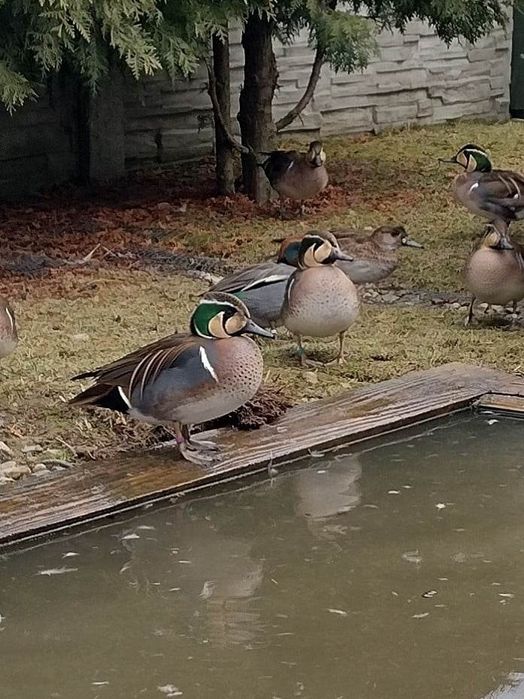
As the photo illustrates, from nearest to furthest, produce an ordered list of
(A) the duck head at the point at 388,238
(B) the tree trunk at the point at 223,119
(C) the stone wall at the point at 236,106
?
(A) the duck head at the point at 388,238, (B) the tree trunk at the point at 223,119, (C) the stone wall at the point at 236,106

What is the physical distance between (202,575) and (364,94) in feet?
33.1

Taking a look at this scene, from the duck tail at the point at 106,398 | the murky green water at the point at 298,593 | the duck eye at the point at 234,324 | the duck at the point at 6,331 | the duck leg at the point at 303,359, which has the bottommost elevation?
the murky green water at the point at 298,593

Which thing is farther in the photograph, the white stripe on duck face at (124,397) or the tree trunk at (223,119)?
the tree trunk at (223,119)

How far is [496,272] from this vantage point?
6660 mm

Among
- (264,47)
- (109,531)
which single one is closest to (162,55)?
(264,47)

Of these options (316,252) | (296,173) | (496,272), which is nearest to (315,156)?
(296,173)

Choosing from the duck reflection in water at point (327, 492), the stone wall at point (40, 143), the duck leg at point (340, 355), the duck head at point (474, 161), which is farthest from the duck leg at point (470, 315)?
the stone wall at point (40, 143)

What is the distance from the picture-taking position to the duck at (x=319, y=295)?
5.87 metres

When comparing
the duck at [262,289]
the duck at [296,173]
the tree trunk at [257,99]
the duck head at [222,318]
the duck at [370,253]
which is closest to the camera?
the duck head at [222,318]

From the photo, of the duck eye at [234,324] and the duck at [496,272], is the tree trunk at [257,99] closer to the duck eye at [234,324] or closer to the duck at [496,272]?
the duck at [496,272]

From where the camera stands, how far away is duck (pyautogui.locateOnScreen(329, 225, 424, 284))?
7.20 metres

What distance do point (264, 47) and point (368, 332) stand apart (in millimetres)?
3749

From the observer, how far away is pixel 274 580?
376 cm

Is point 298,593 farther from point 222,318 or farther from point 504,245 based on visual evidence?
point 504,245
